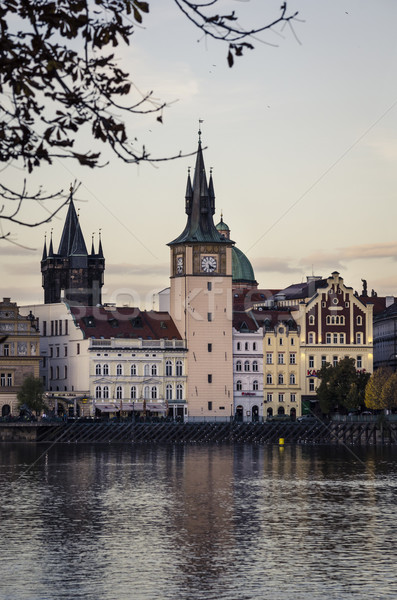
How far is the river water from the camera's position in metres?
36.0

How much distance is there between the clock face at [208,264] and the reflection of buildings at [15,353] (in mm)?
19245

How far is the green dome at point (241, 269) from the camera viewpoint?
17425cm

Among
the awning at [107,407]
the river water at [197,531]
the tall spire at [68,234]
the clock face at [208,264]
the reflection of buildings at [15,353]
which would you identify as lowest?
the river water at [197,531]

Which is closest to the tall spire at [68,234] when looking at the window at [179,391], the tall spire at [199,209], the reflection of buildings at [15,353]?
the tall spire at [199,209]

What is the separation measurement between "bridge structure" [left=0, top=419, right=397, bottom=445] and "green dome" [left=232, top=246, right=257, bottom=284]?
4816cm

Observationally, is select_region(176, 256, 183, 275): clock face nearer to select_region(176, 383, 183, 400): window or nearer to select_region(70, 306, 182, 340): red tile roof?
select_region(70, 306, 182, 340): red tile roof

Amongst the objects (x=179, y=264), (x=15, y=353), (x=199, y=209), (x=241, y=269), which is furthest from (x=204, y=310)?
(x=241, y=269)

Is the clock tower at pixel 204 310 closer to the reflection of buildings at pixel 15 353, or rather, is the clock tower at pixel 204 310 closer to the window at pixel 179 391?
the window at pixel 179 391

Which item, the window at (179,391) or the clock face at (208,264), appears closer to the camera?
the window at (179,391)

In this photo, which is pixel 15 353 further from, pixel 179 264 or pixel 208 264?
pixel 208 264

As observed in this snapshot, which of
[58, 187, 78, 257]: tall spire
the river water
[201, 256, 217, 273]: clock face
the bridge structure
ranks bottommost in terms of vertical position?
the river water

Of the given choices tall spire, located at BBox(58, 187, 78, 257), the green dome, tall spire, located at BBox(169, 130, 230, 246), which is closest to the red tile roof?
tall spire, located at BBox(169, 130, 230, 246)

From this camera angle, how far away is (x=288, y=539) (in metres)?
46.2

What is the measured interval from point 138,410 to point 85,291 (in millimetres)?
30853
